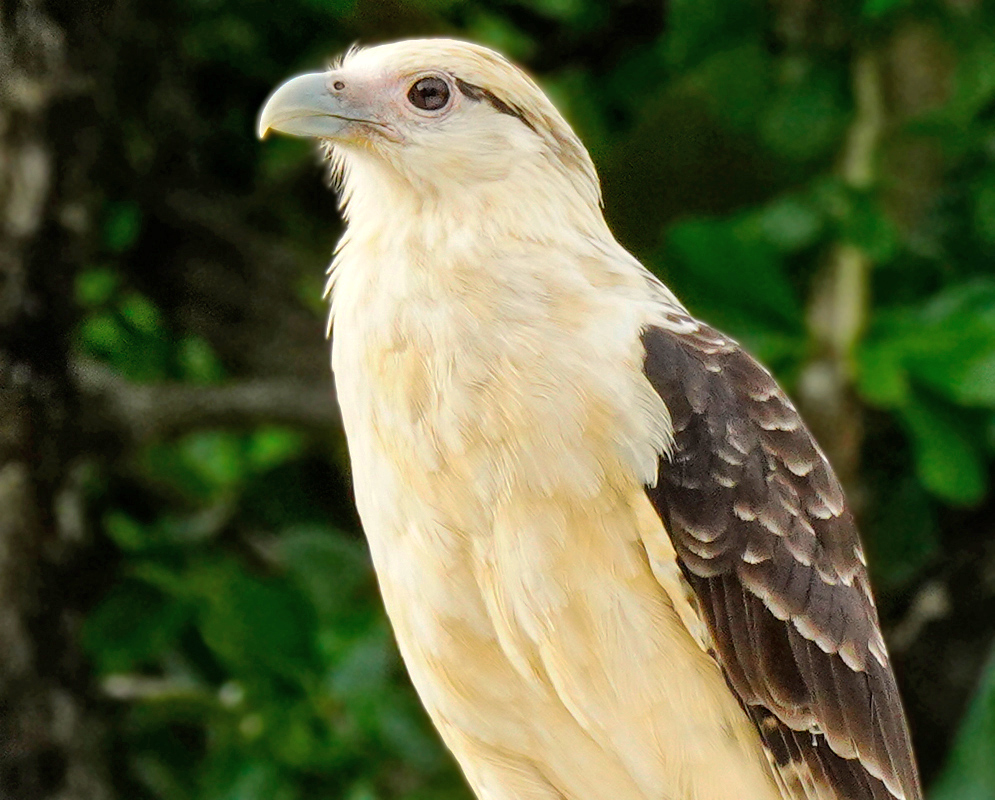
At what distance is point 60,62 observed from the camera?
2.06m

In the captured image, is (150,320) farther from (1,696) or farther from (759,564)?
(759,564)

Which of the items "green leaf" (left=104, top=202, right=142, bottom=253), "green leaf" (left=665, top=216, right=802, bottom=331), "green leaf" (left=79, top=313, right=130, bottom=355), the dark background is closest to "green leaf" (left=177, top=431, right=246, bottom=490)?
the dark background

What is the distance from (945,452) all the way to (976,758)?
25.5 inches

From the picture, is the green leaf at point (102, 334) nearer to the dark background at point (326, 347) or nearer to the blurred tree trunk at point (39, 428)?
the dark background at point (326, 347)

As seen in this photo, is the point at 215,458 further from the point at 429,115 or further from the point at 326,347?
the point at 429,115

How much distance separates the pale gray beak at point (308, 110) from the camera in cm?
178

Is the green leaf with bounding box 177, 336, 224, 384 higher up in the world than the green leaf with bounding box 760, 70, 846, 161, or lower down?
lower down

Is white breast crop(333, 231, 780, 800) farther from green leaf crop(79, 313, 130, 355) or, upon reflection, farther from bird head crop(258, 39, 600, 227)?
green leaf crop(79, 313, 130, 355)

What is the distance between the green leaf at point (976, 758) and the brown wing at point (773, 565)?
3.11ft

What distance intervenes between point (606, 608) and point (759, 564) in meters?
0.24

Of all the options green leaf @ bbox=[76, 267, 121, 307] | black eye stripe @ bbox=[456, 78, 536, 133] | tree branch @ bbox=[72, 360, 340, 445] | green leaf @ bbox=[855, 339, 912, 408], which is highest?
black eye stripe @ bbox=[456, 78, 536, 133]

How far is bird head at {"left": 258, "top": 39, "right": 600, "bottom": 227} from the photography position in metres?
1.81

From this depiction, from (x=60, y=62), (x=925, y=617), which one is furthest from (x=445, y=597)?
(x=925, y=617)

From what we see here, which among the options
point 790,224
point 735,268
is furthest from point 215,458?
point 790,224
